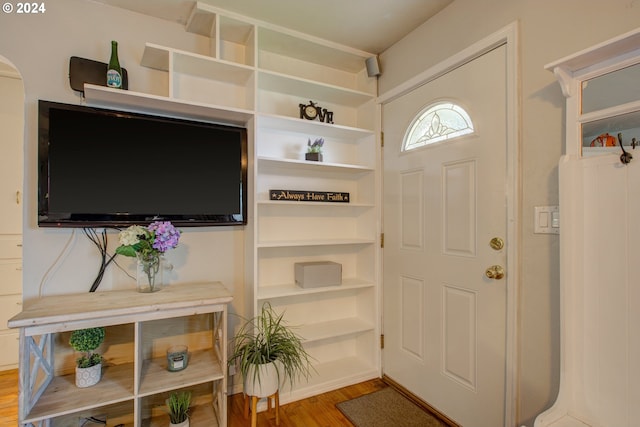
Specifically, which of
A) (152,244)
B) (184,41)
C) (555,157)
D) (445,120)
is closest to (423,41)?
(445,120)

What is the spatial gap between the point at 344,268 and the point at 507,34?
176 cm

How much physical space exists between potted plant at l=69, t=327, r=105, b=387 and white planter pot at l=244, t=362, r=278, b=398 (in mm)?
730

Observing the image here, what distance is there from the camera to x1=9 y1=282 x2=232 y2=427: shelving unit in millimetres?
1299

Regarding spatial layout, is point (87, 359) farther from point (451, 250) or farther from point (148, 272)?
→ point (451, 250)

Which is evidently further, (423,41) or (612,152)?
(423,41)

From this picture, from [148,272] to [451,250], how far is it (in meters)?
1.68

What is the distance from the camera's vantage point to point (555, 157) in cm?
128

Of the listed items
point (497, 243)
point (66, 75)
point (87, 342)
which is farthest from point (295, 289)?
point (66, 75)

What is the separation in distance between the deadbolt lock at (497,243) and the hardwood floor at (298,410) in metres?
1.28

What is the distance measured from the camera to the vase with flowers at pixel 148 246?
1524mm

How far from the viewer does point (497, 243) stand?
1497 mm

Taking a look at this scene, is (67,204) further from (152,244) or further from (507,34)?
(507,34)

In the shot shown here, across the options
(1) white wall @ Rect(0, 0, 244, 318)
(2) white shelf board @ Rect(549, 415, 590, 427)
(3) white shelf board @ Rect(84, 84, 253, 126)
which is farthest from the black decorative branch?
(2) white shelf board @ Rect(549, 415, 590, 427)

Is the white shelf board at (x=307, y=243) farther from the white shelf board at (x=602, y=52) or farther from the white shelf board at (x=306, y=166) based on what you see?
the white shelf board at (x=602, y=52)
